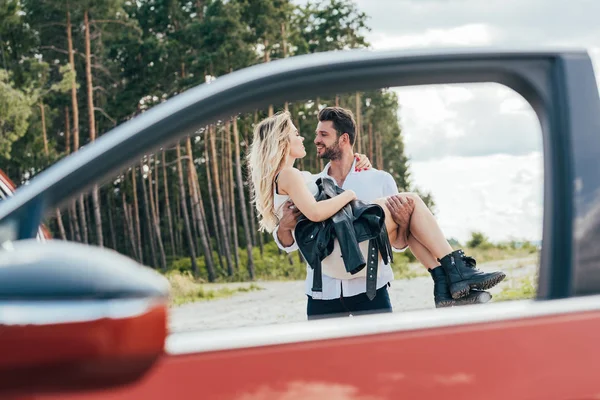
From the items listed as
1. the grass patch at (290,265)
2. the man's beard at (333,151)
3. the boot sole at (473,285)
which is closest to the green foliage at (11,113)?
the grass patch at (290,265)

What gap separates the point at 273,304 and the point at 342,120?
111cm

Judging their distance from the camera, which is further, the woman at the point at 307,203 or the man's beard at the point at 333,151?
the man's beard at the point at 333,151

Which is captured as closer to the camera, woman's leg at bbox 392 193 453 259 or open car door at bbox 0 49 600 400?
open car door at bbox 0 49 600 400

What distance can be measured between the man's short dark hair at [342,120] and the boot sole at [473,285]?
0.92m

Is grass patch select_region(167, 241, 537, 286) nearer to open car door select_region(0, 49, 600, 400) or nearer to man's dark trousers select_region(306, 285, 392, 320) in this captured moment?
man's dark trousers select_region(306, 285, 392, 320)

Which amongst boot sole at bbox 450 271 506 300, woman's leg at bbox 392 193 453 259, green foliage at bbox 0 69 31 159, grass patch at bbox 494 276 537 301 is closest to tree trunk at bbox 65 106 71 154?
green foliage at bbox 0 69 31 159

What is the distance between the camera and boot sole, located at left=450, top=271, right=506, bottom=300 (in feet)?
7.18

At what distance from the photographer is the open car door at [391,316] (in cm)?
156

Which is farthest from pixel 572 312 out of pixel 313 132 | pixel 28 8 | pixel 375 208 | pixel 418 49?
pixel 28 8

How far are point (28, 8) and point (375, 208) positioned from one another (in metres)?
39.0

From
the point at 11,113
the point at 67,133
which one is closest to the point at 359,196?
the point at 11,113

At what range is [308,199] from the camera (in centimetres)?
270

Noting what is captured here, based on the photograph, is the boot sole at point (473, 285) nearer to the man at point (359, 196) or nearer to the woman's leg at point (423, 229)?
the man at point (359, 196)

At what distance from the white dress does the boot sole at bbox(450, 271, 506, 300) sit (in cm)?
50
